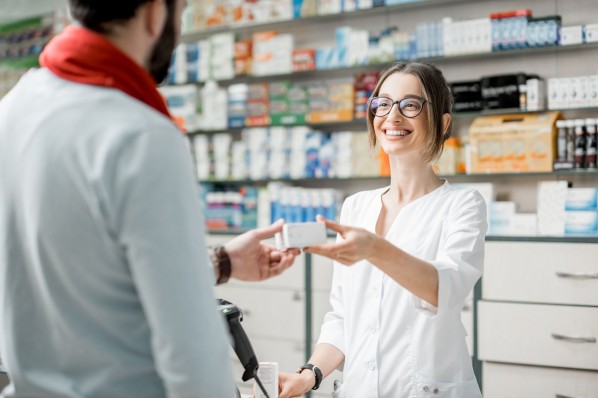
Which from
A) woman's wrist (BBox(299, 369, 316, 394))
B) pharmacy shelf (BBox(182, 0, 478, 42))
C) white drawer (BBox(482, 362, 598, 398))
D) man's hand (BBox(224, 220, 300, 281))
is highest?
pharmacy shelf (BBox(182, 0, 478, 42))

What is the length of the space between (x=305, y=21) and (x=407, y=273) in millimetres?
3583

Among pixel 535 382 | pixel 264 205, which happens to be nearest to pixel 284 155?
pixel 264 205

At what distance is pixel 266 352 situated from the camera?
4.16 metres

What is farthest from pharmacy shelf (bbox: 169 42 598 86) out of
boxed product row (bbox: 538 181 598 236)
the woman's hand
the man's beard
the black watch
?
the man's beard

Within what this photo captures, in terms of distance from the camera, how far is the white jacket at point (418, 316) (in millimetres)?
1625

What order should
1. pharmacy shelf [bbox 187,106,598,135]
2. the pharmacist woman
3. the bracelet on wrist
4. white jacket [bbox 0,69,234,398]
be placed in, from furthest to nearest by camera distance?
pharmacy shelf [bbox 187,106,598,135] → the pharmacist woman → the bracelet on wrist → white jacket [bbox 0,69,234,398]

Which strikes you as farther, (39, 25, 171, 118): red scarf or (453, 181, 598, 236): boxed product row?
(453, 181, 598, 236): boxed product row

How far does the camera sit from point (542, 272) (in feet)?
11.4

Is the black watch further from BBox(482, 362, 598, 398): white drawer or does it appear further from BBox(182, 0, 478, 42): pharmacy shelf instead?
BBox(182, 0, 478, 42): pharmacy shelf

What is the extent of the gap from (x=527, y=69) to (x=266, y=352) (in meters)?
2.36

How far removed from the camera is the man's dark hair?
0.91m

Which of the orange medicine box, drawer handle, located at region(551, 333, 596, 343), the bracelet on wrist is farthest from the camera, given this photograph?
the orange medicine box

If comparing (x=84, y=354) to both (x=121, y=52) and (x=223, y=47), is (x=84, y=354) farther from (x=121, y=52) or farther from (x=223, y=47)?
(x=223, y=47)

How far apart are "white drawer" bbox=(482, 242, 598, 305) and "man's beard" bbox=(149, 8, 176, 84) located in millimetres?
2855
